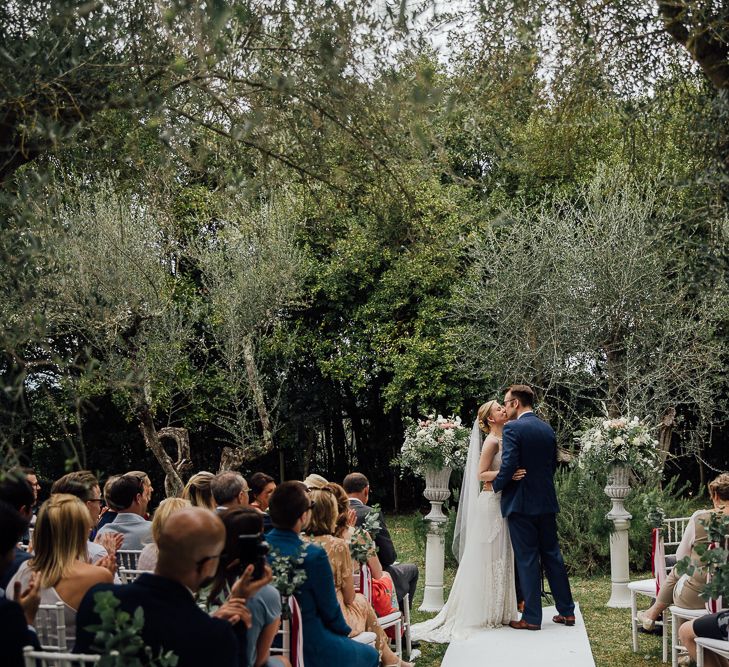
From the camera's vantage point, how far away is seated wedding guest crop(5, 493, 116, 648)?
4.05m

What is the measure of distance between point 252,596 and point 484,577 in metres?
4.28

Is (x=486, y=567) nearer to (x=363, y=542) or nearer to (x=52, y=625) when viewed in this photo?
(x=363, y=542)

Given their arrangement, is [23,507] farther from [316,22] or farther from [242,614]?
[316,22]

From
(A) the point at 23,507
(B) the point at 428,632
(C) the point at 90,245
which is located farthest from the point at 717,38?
(C) the point at 90,245

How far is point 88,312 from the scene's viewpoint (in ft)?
46.4

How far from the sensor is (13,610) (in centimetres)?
323

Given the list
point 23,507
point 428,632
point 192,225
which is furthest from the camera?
point 192,225

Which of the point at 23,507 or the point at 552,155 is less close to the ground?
the point at 552,155

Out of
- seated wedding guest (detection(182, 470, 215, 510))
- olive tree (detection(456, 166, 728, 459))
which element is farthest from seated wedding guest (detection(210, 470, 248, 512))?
olive tree (detection(456, 166, 728, 459))

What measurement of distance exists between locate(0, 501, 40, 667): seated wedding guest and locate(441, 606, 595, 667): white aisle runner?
3.80 metres

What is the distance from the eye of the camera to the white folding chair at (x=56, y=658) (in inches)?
122

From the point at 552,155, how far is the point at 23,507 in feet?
11.7

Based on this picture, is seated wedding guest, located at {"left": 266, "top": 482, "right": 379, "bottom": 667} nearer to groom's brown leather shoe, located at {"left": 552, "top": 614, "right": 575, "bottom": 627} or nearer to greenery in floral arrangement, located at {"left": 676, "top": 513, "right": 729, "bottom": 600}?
greenery in floral arrangement, located at {"left": 676, "top": 513, "right": 729, "bottom": 600}

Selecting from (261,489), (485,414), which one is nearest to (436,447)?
(485,414)
